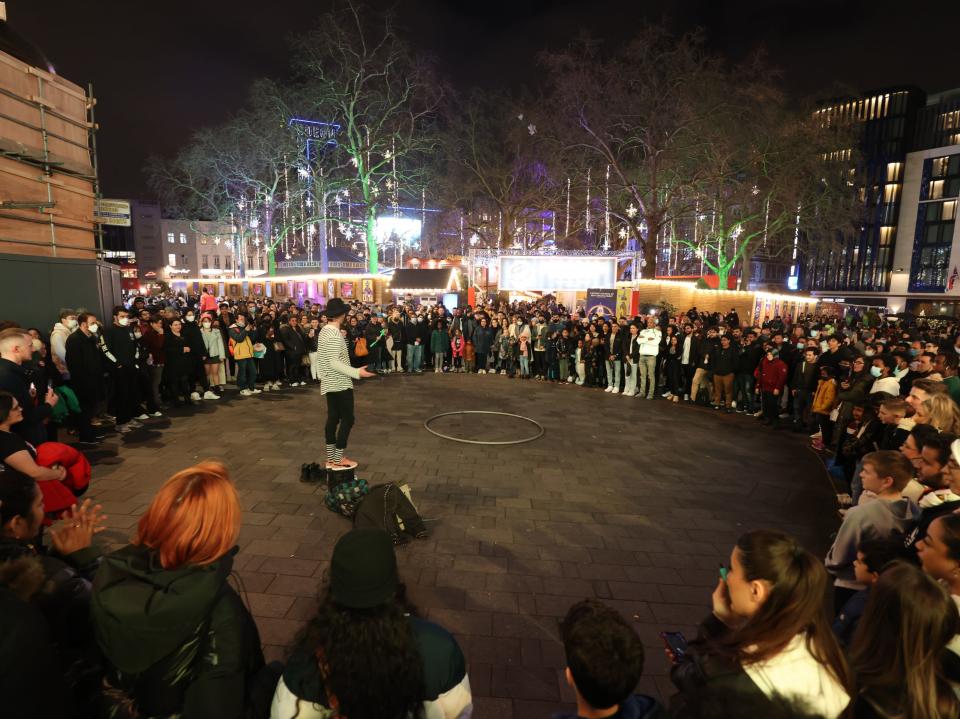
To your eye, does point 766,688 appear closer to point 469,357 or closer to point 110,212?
point 110,212

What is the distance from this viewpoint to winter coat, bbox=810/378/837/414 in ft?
28.6

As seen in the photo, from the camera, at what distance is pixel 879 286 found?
240 ft

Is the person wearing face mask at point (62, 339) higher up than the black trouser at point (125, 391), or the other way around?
the person wearing face mask at point (62, 339)

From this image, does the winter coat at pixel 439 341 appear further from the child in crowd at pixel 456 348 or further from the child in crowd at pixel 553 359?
the child in crowd at pixel 553 359

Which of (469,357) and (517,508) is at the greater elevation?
(469,357)

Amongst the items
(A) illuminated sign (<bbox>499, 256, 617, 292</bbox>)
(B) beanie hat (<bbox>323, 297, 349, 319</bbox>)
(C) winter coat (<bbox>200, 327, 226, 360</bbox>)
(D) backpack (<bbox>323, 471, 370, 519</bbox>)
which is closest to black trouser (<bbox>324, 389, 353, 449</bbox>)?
(D) backpack (<bbox>323, 471, 370, 519</bbox>)

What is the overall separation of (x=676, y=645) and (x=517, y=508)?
3928mm

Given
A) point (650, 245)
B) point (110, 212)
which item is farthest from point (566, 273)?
point (110, 212)

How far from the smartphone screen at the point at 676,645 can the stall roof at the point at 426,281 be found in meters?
29.6

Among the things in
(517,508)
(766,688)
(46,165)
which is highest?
(46,165)

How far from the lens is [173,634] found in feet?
5.56

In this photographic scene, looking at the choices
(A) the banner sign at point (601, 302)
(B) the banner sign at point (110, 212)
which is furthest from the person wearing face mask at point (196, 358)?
(A) the banner sign at point (601, 302)

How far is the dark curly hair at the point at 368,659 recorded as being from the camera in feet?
5.32

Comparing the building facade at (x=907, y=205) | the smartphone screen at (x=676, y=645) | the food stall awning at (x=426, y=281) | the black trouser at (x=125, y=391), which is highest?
the building facade at (x=907, y=205)
